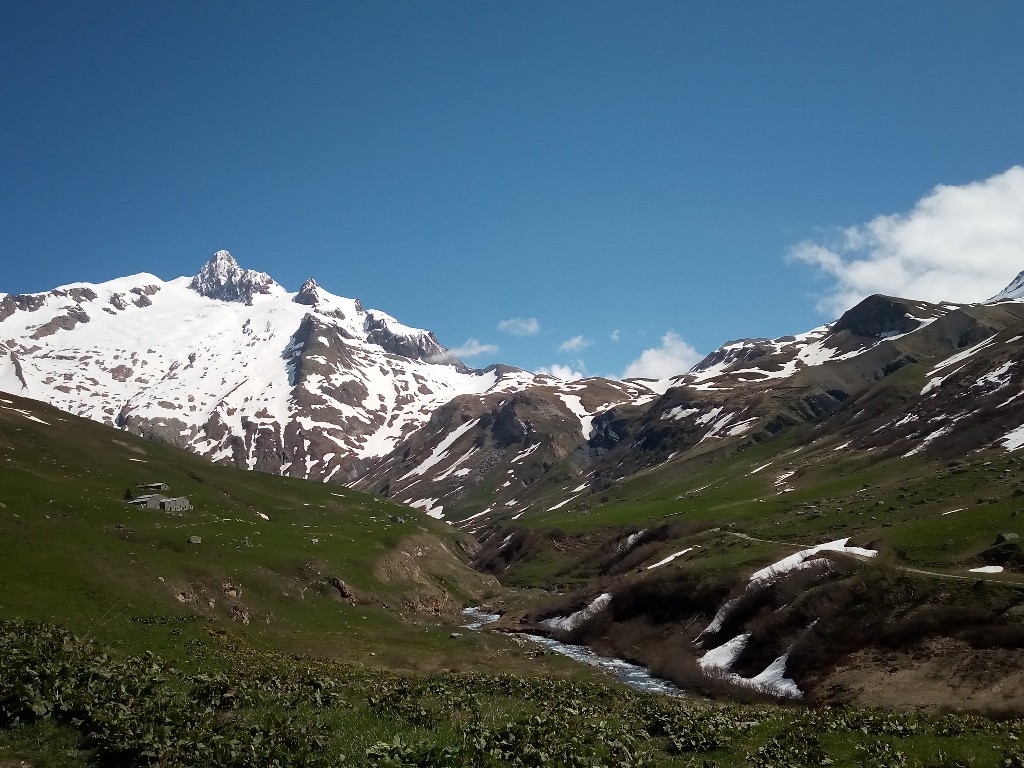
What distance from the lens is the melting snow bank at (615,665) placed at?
66500 mm

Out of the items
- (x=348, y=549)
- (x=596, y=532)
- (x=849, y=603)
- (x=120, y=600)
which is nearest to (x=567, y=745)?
(x=120, y=600)

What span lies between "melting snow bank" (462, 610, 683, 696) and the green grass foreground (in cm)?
3241

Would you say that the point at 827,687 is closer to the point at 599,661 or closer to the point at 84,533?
the point at 599,661

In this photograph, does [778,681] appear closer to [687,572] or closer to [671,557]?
[687,572]

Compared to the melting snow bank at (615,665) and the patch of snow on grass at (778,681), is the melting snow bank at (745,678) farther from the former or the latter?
the melting snow bank at (615,665)

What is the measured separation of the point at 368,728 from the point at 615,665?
217ft

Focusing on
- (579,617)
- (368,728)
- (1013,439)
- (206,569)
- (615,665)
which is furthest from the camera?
(1013,439)

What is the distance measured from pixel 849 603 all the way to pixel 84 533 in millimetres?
82659

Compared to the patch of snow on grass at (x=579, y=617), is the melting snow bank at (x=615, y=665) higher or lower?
lower

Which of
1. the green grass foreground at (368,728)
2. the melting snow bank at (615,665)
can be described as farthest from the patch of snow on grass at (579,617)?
the green grass foreground at (368,728)

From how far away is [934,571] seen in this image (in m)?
68.8

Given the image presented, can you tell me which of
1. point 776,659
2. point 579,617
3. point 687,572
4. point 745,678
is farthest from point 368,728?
point 579,617

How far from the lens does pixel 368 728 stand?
20672mm

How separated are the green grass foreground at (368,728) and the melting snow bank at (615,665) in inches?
1276
